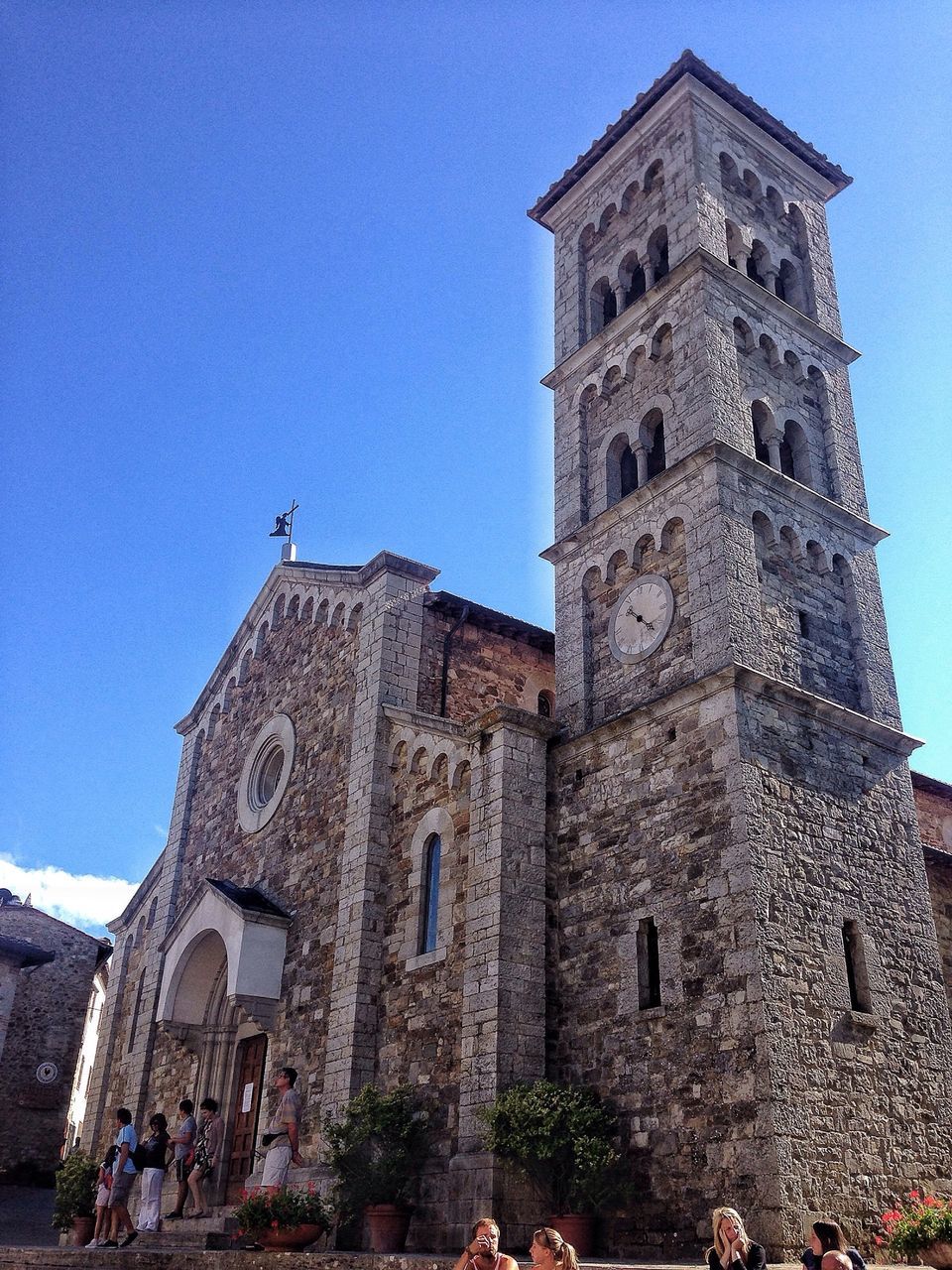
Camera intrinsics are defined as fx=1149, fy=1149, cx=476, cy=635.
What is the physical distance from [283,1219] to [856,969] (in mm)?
7274

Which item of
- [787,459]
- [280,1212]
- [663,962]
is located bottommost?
[280,1212]

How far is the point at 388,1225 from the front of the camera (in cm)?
1366

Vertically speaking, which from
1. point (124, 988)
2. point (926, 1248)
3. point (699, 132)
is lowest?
point (926, 1248)

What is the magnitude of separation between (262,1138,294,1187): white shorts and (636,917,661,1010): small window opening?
18.5ft

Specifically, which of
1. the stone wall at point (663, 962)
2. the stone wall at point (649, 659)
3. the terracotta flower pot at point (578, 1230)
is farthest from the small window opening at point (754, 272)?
the terracotta flower pot at point (578, 1230)

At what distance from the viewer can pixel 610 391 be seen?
18688 mm

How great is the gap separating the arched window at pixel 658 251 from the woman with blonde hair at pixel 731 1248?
50.1 ft

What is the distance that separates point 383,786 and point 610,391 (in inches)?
289

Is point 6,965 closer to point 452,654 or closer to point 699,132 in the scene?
point 452,654

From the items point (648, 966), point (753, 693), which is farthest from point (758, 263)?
point (648, 966)

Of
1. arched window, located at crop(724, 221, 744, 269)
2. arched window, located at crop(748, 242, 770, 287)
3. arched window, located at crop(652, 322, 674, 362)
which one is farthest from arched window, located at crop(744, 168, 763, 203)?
arched window, located at crop(652, 322, 674, 362)

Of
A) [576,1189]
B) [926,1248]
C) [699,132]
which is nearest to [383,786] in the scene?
[576,1189]

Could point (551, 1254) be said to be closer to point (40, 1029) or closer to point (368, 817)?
point (368, 817)

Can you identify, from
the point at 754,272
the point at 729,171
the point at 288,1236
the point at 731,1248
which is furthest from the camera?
the point at 729,171
